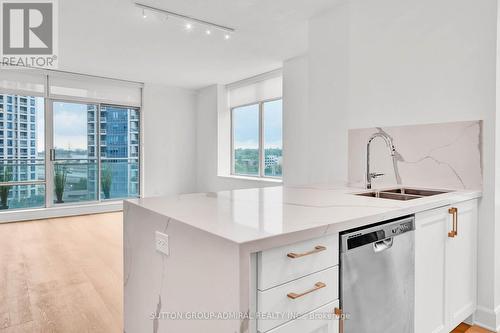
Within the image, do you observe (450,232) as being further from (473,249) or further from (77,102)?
(77,102)

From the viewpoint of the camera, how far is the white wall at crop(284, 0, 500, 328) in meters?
2.09

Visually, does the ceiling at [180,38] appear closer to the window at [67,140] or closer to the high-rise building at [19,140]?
the window at [67,140]

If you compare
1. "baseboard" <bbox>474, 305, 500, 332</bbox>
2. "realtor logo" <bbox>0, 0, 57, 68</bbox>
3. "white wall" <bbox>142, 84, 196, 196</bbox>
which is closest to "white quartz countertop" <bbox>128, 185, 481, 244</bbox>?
"baseboard" <bbox>474, 305, 500, 332</bbox>

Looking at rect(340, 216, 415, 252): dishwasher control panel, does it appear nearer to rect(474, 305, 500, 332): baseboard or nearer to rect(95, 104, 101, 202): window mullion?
rect(474, 305, 500, 332): baseboard

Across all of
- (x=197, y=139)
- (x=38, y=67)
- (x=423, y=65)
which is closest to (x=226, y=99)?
(x=197, y=139)

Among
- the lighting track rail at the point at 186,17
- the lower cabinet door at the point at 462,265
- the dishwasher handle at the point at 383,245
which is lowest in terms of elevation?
the lower cabinet door at the point at 462,265

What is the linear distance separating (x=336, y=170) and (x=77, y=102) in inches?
202

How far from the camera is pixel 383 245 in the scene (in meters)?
1.41

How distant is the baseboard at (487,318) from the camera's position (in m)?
2.07

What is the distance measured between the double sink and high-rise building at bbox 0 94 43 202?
5.77 m

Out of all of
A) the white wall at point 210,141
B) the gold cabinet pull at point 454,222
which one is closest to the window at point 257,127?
the white wall at point 210,141

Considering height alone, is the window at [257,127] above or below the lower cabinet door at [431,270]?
above

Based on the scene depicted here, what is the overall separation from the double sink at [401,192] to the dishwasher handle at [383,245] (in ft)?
2.37

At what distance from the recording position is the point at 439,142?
2.29 meters
